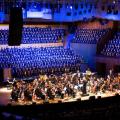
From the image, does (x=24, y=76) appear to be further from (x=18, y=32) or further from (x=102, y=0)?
(x=102, y=0)

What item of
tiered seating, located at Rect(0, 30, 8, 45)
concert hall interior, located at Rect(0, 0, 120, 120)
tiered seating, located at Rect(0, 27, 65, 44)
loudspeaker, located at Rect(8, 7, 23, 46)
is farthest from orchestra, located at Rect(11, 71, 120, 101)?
tiered seating, located at Rect(0, 27, 65, 44)

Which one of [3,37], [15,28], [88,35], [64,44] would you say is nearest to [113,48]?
[88,35]

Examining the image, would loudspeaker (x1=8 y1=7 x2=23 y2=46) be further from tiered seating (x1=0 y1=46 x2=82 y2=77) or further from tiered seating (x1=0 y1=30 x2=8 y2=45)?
tiered seating (x1=0 y1=30 x2=8 y2=45)

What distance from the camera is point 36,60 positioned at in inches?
841

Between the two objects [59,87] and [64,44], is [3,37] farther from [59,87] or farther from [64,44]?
[59,87]

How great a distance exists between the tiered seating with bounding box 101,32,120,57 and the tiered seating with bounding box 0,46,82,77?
1.92 metres

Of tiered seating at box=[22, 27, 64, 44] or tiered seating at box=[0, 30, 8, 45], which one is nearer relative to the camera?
tiered seating at box=[0, 30, 8, 45]

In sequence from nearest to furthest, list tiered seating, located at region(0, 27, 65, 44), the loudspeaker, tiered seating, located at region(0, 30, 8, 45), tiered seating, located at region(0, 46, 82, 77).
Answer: the loudspeaker < tiered seating, located at region(0, 46, 82, 77) < tiered seating, located at region(0, 30, 8, 45) < tiered seating, located at region(0, 27, 65, 44)

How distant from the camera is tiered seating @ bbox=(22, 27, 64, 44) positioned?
22609 mm

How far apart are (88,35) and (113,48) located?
8.79 ft

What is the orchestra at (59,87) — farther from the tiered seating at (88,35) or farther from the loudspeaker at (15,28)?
the tiered seating at (88,35)

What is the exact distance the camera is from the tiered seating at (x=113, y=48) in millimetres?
21080

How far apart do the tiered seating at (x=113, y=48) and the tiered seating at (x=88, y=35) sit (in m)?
0.87

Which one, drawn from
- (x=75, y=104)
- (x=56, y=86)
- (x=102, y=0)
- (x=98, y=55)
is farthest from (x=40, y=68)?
(x=75, y=104)
